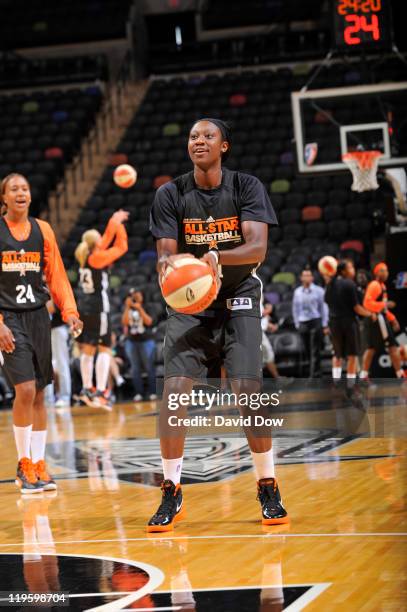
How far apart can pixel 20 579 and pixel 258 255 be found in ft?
6.34

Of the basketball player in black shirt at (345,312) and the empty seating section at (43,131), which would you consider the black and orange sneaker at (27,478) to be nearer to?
the basketball player in black shirt at (345,312)

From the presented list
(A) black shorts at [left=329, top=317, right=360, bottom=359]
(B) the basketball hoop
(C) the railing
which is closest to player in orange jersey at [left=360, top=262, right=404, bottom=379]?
(A) black shorts at [left=329, top=317, right=360, bottom=359]

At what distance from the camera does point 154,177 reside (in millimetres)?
22297

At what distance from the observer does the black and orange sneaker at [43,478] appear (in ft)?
22.0

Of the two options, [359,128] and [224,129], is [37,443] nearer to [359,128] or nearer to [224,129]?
[224,129]

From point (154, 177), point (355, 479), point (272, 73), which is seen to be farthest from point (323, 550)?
point (272, 73)

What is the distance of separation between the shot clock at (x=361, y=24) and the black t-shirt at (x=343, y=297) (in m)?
3.62

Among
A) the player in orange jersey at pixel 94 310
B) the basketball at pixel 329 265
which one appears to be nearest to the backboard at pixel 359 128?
the basketball at pixel 329 265

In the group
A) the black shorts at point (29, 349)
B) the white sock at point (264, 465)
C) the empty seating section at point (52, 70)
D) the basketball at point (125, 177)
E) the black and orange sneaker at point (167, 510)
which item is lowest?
the black and orange sneaker at point (167, 510)

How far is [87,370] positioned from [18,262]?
20.9ft

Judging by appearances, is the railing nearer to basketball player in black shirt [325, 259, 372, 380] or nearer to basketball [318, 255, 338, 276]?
basketball [318, 255, 338, 276]

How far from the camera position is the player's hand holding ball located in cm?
468

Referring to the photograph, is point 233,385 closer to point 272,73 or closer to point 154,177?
point 154,177

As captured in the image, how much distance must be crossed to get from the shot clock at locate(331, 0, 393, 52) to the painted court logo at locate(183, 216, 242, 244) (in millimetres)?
10053
